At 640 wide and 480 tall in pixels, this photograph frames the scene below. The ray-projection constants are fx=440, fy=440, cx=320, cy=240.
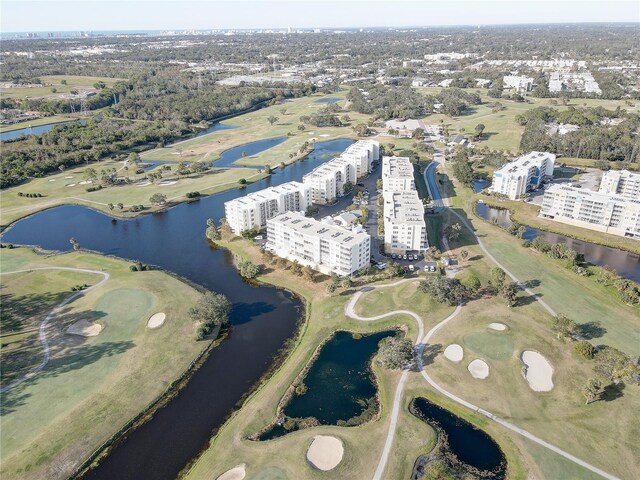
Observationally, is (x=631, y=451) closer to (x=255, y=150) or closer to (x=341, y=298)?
(x=341, y=298)

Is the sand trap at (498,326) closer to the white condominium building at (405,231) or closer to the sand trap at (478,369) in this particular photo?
the sand trap at (478,369)

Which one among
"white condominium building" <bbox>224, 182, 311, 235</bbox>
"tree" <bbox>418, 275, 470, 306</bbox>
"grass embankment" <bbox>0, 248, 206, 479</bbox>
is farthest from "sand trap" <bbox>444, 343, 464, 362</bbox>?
"white condominium building" <bbox>224, 182, 311, 235</bbox>

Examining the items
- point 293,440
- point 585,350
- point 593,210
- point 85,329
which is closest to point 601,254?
point 593,210

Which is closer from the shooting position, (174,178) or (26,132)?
(174,178)

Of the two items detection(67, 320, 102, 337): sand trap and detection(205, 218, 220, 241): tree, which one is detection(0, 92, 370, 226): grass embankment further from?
detection(67, 320, 102, 337): sand trap

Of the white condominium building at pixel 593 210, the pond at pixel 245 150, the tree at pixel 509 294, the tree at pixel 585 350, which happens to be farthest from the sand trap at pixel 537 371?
the pond at pixel 245 150

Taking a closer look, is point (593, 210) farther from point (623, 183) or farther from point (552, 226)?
point (623, 183)
